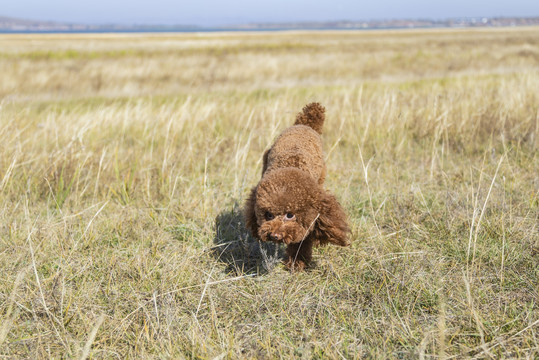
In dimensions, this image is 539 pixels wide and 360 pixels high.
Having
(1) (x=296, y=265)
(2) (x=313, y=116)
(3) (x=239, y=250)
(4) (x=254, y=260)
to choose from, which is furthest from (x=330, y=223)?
(2) (x=313, y=116)

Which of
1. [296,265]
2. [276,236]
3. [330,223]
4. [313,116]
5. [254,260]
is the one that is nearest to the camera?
[276,236]

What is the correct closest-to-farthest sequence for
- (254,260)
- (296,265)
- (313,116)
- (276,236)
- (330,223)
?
(276,236), (330,223), (296,265), (254,260), (313,116)

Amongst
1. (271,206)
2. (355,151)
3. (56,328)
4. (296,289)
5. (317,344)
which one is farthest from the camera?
(355,151)

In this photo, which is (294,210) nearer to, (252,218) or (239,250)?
(252,218)

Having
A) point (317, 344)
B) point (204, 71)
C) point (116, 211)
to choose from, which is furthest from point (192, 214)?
point (204, 71)

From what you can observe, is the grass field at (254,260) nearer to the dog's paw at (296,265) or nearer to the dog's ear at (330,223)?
the dog's paw at (296,265)

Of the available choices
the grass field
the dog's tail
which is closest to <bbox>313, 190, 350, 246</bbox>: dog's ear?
the grass field

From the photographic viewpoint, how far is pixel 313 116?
3131 mm

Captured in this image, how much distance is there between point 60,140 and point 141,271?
271cm

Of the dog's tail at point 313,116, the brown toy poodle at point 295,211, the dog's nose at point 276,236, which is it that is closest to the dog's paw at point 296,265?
the brown toy poodle at point 295,211

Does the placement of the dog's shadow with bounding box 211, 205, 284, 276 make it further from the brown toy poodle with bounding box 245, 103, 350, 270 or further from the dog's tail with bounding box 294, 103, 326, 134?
the dog's tail with bounding box 294, 103, 326, 134

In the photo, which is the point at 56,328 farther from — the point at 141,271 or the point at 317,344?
the point at 317,344

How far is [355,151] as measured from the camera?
4547 millimetres

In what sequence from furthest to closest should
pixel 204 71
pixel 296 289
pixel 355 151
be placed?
pixel 204 71, pixel 355 151, pixel 296 289
